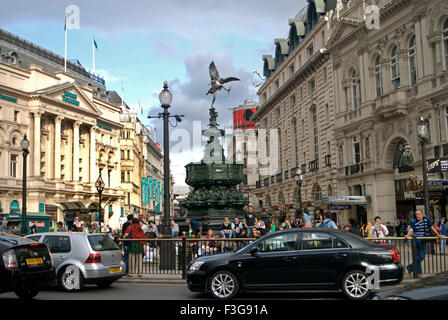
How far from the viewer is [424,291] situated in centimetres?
518

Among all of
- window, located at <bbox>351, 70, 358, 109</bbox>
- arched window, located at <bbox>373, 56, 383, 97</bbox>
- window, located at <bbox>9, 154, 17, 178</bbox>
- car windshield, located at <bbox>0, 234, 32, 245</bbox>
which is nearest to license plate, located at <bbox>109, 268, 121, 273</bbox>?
car windshield, located at <bbox>0, 234, 32, 245</bbox>

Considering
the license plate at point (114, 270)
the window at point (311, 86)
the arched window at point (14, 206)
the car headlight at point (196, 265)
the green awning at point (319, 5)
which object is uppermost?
the green awning at point (319, 5)

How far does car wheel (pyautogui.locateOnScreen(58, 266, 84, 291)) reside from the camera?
12758 mm

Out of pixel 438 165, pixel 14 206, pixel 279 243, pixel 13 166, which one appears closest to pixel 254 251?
pixel 279 243

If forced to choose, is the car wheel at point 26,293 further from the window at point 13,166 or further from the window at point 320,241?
the window at point 13,166

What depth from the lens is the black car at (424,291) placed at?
498 cm

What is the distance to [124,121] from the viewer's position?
89.6m

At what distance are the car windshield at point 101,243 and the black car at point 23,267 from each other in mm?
1898

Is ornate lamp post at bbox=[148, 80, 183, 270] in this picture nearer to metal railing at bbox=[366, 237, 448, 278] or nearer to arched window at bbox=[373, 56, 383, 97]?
metal railing at bbox=[366, 237, 448, 278]

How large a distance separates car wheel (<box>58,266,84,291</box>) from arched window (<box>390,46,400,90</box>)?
2971 cm

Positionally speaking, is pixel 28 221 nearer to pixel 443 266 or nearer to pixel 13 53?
pixel 13 53

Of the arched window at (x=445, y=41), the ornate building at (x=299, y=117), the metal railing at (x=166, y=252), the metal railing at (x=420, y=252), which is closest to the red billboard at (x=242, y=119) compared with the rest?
the ornate building at (x=299, y=117)

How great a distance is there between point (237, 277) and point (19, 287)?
438 cm

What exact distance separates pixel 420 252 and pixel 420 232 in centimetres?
98
